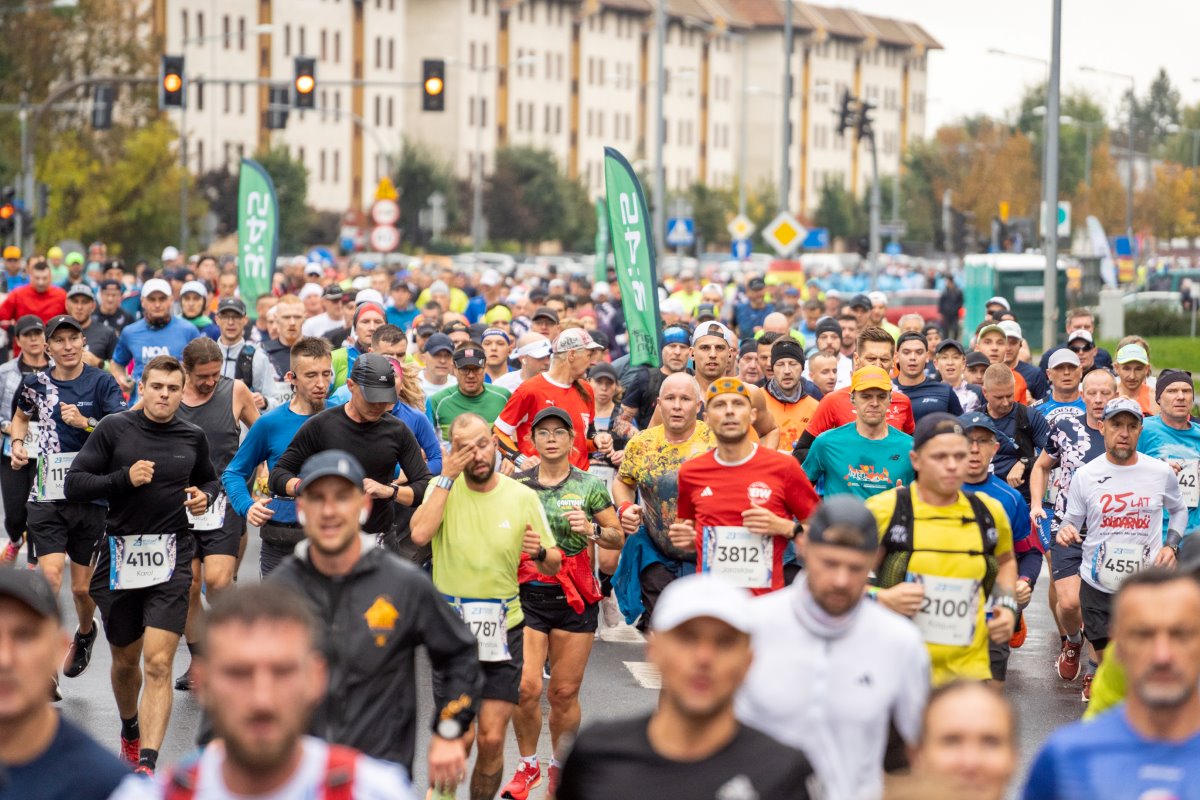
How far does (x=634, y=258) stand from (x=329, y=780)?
12.3 metres

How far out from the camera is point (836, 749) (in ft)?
18.6

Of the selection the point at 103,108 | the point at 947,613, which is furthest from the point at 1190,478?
the point at 103,108

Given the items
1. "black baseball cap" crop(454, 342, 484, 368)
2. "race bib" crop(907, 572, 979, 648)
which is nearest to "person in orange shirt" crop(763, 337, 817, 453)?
"black baseball cap" crop(454, 342, 484, 368)

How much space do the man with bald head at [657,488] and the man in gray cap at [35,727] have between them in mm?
5706

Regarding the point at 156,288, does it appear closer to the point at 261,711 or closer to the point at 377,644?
the point at 377,644

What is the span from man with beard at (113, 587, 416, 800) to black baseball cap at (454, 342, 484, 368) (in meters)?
8.39

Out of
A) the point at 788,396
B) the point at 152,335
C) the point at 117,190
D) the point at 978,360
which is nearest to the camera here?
the point at 788,396

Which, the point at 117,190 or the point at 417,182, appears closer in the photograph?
the point at 117,190

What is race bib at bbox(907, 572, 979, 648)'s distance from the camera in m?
7.51

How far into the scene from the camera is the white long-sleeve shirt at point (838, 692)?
5.63m

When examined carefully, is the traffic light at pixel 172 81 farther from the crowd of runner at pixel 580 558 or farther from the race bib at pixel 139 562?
the race bib at pixel 139 562

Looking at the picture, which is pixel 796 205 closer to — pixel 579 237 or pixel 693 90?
pixel 693 90

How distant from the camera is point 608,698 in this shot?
1138cm

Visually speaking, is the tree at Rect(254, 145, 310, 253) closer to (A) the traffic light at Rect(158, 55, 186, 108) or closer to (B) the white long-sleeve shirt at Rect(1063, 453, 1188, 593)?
(A) the traffic light at Rect(158, 55, 186, 108)
